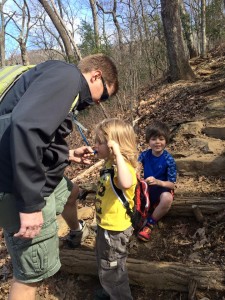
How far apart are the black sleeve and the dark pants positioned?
0.97m

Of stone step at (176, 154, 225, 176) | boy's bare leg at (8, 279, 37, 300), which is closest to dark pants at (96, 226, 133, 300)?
boy's bare leg at (8, 279, 37, 300)

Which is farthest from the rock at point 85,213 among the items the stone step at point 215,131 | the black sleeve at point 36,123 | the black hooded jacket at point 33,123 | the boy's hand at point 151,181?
the stone step at point 215,131

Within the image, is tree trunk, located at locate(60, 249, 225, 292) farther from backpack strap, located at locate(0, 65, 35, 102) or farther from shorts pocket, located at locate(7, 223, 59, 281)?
backpack strap, located at locate(0, 65, 35, 102)

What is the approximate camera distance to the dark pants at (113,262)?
2539mm

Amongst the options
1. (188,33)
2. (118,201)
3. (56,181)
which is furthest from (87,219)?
(188,33)

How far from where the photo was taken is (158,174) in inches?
137

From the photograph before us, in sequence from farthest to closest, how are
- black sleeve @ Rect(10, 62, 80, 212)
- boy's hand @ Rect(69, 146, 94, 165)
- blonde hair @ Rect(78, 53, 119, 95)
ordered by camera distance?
boy's hand @ Rect(69, 146, 94, 165)
blonde hair @ Rect(78, 53, 119, 95)
black sleeve @ Rect(10, 62, 80, 212)

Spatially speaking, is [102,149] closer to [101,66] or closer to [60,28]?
[101,66]

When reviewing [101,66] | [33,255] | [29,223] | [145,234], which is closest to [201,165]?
[145,234]

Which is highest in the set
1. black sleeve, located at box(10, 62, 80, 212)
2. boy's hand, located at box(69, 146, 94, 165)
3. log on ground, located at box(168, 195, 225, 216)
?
black sleeve, located at box(10, 62, 80, 212)

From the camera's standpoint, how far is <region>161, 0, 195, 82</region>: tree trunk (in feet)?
29.1

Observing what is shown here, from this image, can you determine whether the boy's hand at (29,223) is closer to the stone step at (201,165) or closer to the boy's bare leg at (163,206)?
the boy's bare leg at (163,206)

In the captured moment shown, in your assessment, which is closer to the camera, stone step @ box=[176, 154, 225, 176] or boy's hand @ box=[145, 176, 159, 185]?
boy's hand @ box=[145, 176, 159, 185]

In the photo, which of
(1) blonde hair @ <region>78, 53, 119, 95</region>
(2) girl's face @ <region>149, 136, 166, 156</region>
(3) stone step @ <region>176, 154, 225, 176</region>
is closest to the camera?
(1) blonde hair @ <region>78, 53, 119, 95</region>
